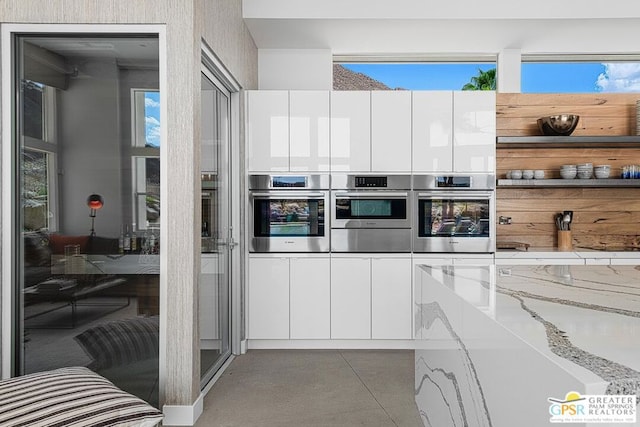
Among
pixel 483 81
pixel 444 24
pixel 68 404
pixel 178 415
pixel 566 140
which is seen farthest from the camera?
pixel 483 81

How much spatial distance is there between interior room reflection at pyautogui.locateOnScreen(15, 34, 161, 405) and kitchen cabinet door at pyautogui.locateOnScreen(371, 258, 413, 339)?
1895mm

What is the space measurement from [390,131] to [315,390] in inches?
82.1

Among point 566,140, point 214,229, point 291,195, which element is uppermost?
point 566,140

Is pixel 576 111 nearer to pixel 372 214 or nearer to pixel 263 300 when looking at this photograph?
pixel 372 214

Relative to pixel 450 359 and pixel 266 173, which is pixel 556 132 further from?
pixel 450 359

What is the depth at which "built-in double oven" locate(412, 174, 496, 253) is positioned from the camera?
4.02 metres

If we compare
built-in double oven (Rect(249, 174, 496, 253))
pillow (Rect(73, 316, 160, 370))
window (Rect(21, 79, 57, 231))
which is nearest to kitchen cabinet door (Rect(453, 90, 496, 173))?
built-in double oven (Rect(249, 174, 496, 253))

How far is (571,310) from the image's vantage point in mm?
1338

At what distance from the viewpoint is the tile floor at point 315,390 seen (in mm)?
2740

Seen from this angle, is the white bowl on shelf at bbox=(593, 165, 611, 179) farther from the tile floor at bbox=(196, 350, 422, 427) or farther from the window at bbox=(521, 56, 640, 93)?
the tile floor at bbox=(196, 350, 422, 427)

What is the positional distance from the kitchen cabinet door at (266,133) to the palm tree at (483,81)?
1.88 meters

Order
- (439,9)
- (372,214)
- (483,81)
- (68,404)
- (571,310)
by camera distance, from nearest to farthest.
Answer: (571,310), (68,404), (439,9), (372,214), (483,81)

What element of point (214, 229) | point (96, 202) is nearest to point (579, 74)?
point (214, 229)

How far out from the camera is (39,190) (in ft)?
8.87
